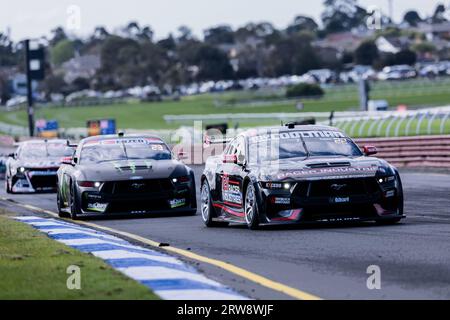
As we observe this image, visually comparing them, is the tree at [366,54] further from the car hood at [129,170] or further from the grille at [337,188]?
the grille at [337,188]

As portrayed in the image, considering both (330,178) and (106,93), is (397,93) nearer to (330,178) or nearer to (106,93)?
(106,93)

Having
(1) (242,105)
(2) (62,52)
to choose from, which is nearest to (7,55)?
(2) (62,52)

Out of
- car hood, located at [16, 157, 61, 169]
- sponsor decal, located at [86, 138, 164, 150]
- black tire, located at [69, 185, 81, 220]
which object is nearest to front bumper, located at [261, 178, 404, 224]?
black tire, located at [69, 185, 81, 220]

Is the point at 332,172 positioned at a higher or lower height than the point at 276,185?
higher

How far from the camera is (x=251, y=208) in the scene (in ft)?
52.1

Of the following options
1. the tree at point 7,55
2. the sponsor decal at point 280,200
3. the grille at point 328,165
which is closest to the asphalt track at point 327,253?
the sponsor decal at point 280,200

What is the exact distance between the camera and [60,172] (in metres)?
21.9

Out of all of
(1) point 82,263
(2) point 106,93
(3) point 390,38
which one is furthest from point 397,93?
(1) point 82,263

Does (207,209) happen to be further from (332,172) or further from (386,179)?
(386,179)

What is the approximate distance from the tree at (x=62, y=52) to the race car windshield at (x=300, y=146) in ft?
532

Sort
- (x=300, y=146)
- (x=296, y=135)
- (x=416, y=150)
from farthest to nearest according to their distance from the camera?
(x=416, y=150)
(x=296, y=135)
(x=300, y=146)

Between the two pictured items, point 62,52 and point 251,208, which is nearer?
point 251,208

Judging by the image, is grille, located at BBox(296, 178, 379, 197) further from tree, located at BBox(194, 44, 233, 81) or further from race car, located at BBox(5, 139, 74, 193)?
tree, located at BBox(194, 44, 233, 81)

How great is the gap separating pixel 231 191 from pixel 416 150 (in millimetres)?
17051
